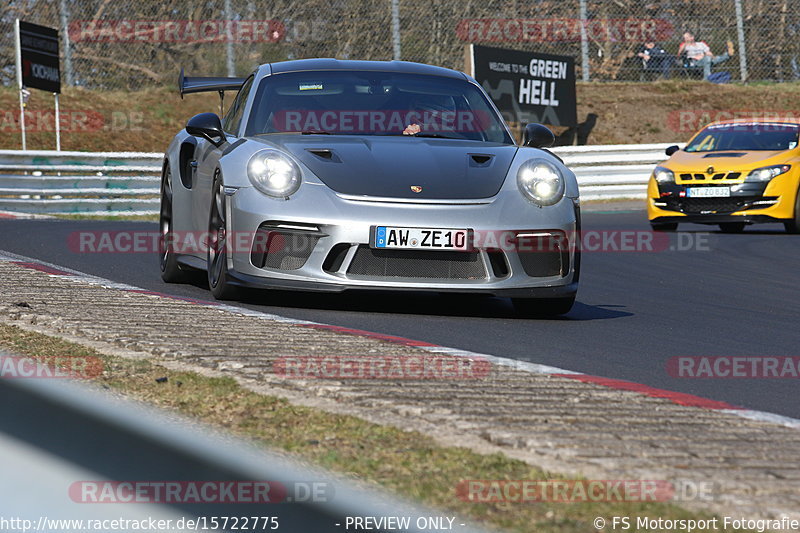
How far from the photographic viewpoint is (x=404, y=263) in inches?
259

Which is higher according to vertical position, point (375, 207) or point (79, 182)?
point (375, 207)

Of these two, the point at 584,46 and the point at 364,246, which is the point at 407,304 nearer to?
the point at 364,246

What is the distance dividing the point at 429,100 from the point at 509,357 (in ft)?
8.88

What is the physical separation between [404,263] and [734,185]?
31.6 ft

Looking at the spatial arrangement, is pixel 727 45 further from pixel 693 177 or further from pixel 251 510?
pixel 251 510

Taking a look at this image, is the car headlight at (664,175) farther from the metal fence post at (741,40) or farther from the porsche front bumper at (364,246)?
the porsche front bumper at (364,246)

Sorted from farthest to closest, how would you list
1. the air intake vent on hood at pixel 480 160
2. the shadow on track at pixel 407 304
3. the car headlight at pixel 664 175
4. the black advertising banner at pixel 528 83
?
the black advertising banner at pixel 528 83
the car headlight at pixel 664 175
the shadow on track at pixel 407 304
the air intake vent on hood at pixel 480 160

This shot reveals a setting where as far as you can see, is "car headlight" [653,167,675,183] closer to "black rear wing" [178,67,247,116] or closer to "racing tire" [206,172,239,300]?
"black rear wing" [178,67,247,116]

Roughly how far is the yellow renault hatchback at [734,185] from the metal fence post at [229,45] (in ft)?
25.6

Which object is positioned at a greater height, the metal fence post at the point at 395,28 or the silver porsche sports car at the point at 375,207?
the metal fence post at the point at 395,28

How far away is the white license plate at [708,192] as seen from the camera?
15422mm

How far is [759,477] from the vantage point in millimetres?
3170

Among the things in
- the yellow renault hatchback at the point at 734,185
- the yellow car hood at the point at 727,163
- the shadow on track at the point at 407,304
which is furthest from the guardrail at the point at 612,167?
the shadow on track at the point at 407,304

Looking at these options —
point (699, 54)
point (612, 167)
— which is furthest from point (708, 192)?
point (699, 54)
